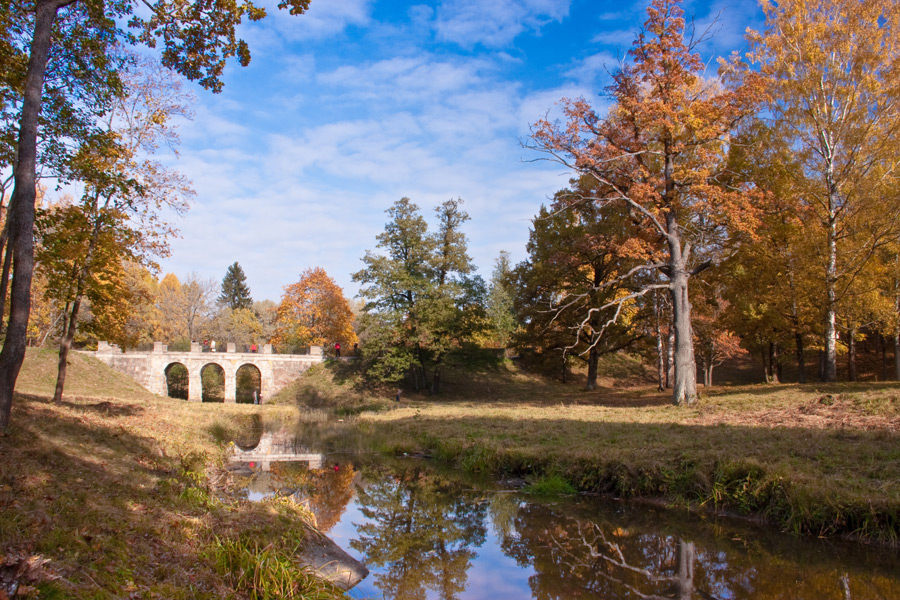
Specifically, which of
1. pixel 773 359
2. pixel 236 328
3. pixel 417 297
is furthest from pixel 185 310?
pixel 773 359

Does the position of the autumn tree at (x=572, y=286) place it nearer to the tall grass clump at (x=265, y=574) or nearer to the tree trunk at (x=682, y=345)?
the tree trunk at (x=682, y=345)

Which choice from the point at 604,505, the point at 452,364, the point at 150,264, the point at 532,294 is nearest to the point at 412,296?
the point at 452,364

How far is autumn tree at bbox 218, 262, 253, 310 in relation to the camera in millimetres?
71438

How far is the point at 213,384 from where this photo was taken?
4847 cm

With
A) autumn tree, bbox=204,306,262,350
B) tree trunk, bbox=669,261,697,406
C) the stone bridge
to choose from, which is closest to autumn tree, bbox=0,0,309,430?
tree trunk, bbox=669,261,697,406

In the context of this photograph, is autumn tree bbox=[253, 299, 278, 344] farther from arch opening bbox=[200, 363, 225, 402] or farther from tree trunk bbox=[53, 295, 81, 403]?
tree trunk bbox=[53, 295, 81, 403]

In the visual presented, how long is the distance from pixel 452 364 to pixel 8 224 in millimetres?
28412

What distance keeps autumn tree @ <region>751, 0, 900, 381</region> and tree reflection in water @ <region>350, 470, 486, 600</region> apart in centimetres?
1394

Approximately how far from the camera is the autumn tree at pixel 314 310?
49250mm

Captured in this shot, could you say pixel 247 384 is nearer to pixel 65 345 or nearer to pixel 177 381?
pixel 177 381

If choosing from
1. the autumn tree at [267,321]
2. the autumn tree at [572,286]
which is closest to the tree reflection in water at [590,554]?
the autumn tree at [572,286]

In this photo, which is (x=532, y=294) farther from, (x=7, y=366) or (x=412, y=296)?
(x=7, y=366)

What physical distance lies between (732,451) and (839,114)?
14.4 meters

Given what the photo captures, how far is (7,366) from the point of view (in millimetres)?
7074
